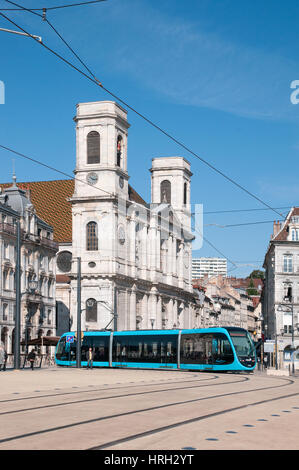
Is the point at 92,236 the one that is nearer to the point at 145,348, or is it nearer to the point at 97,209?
the point at 97,209

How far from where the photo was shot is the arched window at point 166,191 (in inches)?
3819

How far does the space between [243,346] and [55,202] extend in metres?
52.4

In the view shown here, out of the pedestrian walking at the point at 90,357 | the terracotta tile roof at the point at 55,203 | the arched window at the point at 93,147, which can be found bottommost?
the pedestrian walking at the point at 90,357

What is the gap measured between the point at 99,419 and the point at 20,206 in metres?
55.2

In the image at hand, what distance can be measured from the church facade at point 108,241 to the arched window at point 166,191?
30.0 ft

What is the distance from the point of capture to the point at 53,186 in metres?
91.6

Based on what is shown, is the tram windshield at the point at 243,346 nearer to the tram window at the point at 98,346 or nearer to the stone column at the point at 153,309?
the tram window at the point at 98,346

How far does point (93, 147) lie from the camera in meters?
76.9

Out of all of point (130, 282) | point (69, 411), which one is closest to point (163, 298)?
point (130, 282)

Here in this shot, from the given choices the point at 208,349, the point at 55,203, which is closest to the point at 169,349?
the point at 208,349

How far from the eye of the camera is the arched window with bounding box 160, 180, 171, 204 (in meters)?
97.0

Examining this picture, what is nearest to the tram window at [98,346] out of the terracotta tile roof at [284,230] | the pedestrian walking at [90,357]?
the pedestrian walking at [90,357]

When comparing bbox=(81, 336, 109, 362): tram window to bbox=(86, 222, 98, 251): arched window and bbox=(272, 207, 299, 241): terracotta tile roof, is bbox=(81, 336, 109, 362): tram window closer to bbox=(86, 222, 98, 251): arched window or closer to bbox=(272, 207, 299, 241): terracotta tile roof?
bbox=(86, 222, 98, 251): arched window
